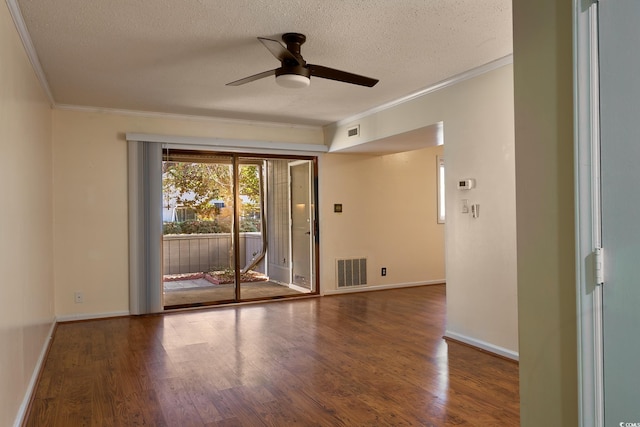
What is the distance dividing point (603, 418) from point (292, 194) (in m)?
5.83

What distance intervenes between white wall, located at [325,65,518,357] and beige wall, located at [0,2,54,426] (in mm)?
3463

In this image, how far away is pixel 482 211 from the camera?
3912 millimetres

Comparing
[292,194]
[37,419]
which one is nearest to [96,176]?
[292,194]

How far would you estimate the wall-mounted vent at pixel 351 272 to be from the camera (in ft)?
21.8

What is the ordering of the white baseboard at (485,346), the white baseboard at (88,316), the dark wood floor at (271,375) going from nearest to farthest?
the dark wood floor at (271,375) → the white baseboard at (485,346) → the white baseboard at (88,316)

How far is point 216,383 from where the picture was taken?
3.13 metres

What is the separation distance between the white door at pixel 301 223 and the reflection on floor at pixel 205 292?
0.91 feet

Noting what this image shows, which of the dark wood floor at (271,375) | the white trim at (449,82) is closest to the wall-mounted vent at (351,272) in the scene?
the dark wood floor at (271,375)

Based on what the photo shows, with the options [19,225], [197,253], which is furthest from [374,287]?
[19,225]

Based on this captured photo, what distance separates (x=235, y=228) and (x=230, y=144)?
1155 mm

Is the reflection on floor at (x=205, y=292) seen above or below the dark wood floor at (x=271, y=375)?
above

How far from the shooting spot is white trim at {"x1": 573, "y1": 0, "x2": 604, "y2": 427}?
4.34ft

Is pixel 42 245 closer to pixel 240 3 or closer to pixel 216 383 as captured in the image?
pixel 216 383

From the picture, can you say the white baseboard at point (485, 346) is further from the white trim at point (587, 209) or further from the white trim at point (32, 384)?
the white trim at point (32, 384)
